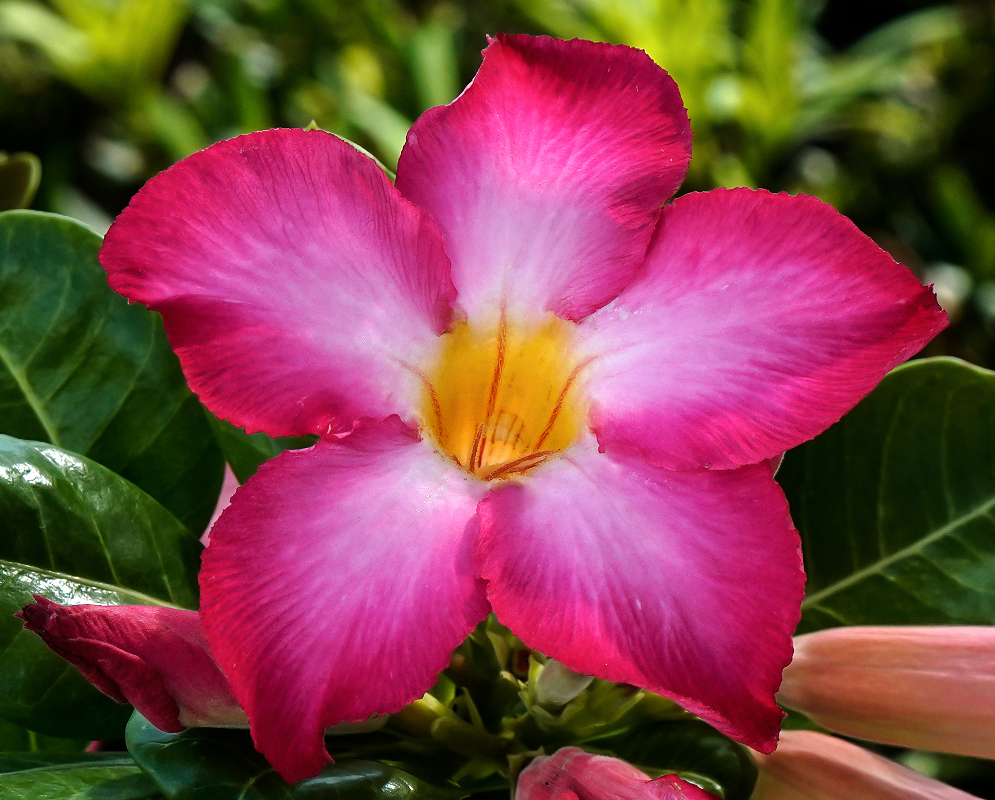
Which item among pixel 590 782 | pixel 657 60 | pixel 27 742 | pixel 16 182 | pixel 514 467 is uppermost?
pixel 657 60

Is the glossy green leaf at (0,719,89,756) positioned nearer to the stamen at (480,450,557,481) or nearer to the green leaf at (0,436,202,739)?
the green leaf at (0,436,202,739)

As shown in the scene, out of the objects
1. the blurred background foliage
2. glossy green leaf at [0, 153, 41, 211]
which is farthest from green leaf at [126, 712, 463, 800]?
the blurred background foliage

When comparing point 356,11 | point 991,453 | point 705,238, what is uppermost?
point 356,11

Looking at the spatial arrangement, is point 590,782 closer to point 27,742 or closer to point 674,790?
point 674,790

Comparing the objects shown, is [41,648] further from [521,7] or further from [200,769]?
[521,7]

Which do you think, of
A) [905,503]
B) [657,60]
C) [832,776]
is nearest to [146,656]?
[832,776]

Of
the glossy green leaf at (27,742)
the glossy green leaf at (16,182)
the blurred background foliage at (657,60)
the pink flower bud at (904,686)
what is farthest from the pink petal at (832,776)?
the blurred background foliage at (657,60)

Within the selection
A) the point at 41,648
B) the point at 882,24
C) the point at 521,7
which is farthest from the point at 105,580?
the point at 882,24
